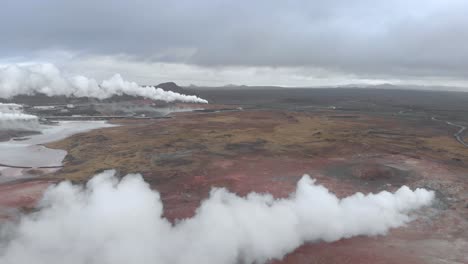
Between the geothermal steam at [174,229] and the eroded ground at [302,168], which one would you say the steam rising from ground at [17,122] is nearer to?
the eroded ground at [302,168]

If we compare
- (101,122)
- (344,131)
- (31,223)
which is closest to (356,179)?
(31,223)

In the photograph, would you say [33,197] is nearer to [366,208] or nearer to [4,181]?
[4,181]

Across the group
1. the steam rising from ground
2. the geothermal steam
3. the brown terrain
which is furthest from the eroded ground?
the steam rising from ground

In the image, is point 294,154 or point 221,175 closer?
point 221,175

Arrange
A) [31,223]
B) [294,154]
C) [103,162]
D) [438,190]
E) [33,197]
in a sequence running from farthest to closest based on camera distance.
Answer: [294,154], [103,162], [438,190], [33,197], [31,223]

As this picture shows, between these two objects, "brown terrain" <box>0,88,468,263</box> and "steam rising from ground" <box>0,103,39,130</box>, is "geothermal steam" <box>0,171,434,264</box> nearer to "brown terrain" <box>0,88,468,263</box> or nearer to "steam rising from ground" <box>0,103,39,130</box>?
"brown terrain" <box>0,88,468,263</box>

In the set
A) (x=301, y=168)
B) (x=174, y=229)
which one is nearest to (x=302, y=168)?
(x=301, y=168)

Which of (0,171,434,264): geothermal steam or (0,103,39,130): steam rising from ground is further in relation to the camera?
(0,103,39,130): steam rising from ground
